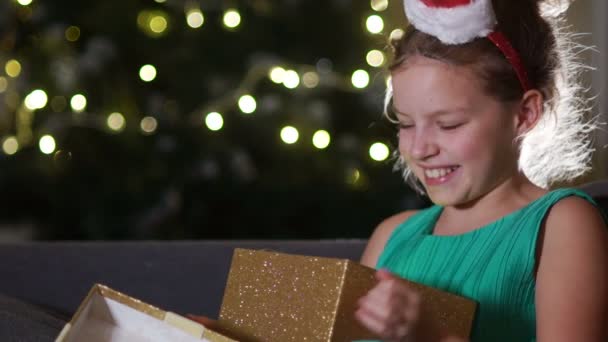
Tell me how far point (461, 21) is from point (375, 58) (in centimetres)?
150

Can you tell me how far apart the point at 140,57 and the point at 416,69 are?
5.38 feet

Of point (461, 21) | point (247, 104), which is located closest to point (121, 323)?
point (461, 21)

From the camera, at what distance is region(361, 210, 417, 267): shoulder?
143 centimetres

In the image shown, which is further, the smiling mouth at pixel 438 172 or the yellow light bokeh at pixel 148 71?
the yellow light bokeh at pixel 148 71

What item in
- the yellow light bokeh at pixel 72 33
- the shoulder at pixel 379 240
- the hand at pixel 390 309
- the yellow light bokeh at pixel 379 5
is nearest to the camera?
the hand at pixel 390 309

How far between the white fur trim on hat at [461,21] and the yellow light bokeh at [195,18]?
153cm

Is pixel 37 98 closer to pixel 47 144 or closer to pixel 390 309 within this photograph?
pixel 47 144

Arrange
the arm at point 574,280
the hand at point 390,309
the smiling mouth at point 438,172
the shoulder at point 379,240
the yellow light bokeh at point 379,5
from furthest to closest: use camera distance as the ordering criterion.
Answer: the yellow light bokeh at point 379,5 < the shoulder at point 379,240 < the smiling mouth at point 438,172 < the arm at point 574,280 < the hand at point 390,309

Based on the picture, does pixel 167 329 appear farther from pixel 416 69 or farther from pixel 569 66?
pixel 569 66

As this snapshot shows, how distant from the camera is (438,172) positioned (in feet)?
3.82

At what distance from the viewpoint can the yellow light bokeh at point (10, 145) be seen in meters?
2.74

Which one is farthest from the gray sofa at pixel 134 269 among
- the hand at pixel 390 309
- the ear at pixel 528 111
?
the hand at pixel 390 309

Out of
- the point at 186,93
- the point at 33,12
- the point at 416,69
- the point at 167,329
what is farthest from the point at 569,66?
the point at 33,12

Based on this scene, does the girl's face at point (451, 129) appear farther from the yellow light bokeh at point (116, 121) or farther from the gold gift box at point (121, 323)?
the yellow light bokeh at point (116, 121)
